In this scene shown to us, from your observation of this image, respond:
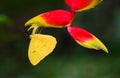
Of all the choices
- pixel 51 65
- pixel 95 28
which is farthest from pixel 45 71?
pixel 95 28

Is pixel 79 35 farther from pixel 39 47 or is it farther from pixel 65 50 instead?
pixel 65 50

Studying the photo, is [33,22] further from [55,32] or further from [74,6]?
[55,32]

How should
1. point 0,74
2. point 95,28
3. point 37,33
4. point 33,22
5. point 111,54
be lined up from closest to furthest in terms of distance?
1. point 33,22
2. point 37,33
3. point 0,74
4. point 111,54
5. point 95,28

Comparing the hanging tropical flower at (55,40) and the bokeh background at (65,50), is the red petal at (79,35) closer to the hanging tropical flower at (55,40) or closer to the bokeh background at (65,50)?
the hanging tropical flower at (55,40)

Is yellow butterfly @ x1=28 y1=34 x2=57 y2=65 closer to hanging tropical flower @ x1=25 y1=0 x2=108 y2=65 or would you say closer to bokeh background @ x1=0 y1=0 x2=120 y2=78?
hanging tropical flower @ x1=25 y1=0 x2=108 y2=65

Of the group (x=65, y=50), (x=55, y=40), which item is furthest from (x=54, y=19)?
(x=65, y=50)
